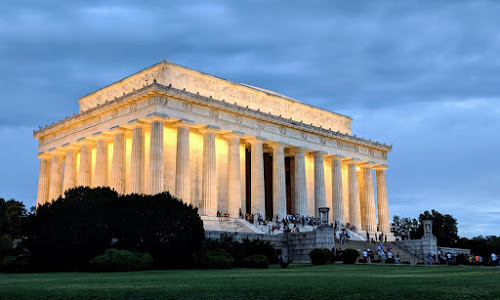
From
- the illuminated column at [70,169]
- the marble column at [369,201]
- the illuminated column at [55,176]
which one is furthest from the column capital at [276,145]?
the illuminated column at [55,176]

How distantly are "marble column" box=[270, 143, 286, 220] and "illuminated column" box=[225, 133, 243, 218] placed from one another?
18.7ft

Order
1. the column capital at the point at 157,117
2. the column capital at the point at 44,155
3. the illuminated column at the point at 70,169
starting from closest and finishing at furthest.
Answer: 1. the column capital at the point at 157,117
2. the illuminated column at the point at 70,169
3. the column capital at the point at 44,155

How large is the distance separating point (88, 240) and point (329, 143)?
4100cm

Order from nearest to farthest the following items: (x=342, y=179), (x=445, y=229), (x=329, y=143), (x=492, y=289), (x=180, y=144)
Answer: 1. (x=492, y=289)
2. (x=180, y=144)
3. (x=329, y=143)
4. (x=342, y=179)
5. (x=445, y=229)

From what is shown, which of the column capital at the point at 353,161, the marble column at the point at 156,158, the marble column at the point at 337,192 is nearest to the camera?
the marble column at the point at 156,158

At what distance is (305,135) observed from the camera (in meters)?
66.6

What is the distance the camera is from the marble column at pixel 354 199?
72000mm

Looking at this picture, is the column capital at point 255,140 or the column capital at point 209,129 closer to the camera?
the column capital at point 209,129

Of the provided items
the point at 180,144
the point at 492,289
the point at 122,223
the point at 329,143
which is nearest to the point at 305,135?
the point at 329,143

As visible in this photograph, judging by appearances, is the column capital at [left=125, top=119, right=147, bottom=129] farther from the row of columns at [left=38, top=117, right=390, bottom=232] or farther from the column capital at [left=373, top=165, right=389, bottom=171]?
the column capital at [left=373, top=165, right=389, bottom=171]

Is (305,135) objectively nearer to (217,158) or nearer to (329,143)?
(329,143)

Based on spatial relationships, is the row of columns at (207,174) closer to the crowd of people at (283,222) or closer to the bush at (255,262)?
the crowd of people at (283,222)

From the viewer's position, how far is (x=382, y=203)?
76.7 m

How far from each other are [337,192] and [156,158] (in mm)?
26521
